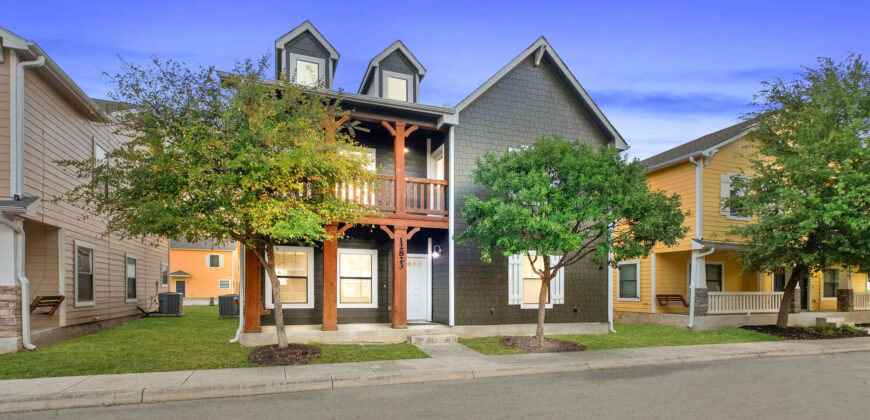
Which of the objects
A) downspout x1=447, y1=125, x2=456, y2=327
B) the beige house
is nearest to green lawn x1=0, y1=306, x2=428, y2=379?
the beige house

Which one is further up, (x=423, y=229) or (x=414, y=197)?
(x=414, y=197)

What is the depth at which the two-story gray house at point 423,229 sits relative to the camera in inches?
496

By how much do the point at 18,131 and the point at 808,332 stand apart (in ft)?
70.7

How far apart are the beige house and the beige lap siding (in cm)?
2

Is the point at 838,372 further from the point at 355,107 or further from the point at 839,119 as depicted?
the point at 355,107

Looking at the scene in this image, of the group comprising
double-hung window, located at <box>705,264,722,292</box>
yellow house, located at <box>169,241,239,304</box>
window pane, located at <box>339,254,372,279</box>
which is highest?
window pane, located at <box>339,254,372,279</box>

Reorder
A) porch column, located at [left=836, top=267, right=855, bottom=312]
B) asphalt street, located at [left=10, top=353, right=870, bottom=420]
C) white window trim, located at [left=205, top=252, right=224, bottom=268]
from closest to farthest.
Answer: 1. asphalt street, located at [left=10, top=353, right=870, bottom=420]
2. porch column, located at [left=836, top=267, right=855, bottom=312]
3. white window trim, located at [left=205, top=252, right=224, bottom=268]

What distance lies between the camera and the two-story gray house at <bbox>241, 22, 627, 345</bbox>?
12594 mm

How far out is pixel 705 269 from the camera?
18375 millimetres

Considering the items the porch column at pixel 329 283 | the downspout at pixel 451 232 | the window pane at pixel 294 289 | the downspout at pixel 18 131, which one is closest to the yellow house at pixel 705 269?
the downspout at pixel 451 232

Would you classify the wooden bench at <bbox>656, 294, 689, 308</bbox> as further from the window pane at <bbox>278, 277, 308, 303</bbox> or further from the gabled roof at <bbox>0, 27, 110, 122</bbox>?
the gabled roof at <bbox>0, 27, 110, 122</bbox>

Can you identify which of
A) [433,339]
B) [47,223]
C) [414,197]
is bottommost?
[433,339]

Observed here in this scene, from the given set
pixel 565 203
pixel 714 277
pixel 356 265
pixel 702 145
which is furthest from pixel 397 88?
pixel 714 277

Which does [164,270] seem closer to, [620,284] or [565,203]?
[565,203]
